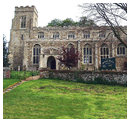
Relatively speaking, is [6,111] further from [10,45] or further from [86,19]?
[10,45]

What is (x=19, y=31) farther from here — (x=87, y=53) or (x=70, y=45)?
(x=87, y=53)

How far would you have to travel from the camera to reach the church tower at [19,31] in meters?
32.7

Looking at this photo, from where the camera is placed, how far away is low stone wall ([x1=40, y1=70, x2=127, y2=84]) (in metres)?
15.3

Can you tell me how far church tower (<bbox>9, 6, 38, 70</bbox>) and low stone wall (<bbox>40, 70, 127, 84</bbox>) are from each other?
16534 millimetres

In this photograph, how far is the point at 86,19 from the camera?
45.0 ft

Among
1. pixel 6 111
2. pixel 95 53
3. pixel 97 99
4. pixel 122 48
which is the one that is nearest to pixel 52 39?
pixel 95 53

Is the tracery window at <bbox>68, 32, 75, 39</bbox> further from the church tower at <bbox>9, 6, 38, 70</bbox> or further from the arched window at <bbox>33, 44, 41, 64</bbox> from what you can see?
the church tower at <bbox>9, 6, 38, 70</bbox>

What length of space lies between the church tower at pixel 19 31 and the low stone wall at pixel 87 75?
16534 mm

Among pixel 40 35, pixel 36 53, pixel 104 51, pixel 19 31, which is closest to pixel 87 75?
pixel 104 51

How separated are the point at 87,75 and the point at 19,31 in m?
23.7

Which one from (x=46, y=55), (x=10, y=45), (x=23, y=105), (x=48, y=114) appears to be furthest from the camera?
(x=10, y=45)

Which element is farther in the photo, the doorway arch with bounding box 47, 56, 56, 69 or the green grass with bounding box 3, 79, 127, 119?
the doorway arch with bounding box 47, 56, 56, 69

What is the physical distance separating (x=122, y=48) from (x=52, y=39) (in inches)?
524

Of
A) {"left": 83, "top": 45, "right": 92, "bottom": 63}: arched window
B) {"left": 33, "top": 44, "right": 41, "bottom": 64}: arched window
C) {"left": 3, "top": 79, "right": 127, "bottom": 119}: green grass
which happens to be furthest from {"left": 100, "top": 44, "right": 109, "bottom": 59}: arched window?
{"left": 3, "top": 79, "right": 127, "bottom": 119}: green grass
